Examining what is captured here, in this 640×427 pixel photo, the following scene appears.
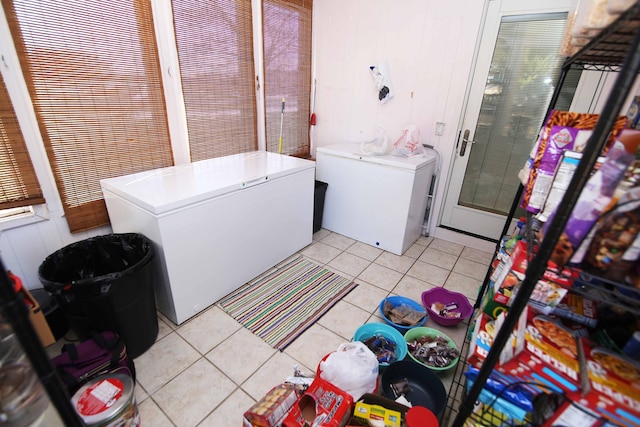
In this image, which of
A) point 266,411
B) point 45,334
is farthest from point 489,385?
point 45,334

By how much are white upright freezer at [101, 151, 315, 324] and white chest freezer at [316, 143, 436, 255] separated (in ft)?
1.59

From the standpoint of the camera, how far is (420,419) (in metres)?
1.07

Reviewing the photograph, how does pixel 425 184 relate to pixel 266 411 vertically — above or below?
above

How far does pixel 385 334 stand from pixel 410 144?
1.76 meters

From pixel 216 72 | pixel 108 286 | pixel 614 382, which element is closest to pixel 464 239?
pixel 614 382

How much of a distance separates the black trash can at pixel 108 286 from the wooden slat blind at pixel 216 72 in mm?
980

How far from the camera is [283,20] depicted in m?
2.78

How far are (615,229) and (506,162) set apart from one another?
220cm

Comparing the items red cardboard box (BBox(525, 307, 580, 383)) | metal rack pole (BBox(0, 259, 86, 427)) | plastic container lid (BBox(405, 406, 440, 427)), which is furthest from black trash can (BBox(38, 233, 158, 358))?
red cardboard box (BBox(525, 307, 580, 383))

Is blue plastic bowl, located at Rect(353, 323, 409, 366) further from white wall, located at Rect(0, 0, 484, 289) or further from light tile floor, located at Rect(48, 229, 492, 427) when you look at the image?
white wall, located at Rect(0, 0, 484, 289)

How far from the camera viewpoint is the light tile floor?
1392mm

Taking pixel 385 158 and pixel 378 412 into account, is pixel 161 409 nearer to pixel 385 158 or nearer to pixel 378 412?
pixel 378 412

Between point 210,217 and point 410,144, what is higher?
point 410,144

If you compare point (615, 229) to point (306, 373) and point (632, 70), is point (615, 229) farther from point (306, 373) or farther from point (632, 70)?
point (306, 373)
